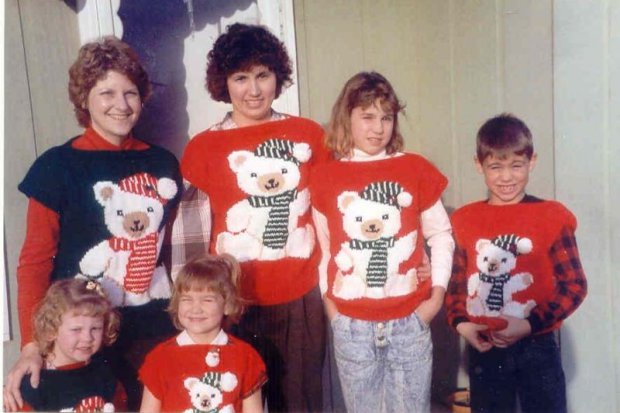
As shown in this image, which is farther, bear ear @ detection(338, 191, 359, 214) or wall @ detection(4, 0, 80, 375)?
wall @ detection(4, 0, 80, 375)

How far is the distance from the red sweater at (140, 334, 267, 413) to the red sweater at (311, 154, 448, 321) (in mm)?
163

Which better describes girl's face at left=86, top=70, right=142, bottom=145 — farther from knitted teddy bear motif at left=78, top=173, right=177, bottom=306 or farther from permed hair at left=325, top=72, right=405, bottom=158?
permed hair at left=325, top=72, right=405, bottom=158

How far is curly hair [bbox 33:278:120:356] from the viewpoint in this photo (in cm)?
87

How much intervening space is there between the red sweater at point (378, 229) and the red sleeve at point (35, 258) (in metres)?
0.37

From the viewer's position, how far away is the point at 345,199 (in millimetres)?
922

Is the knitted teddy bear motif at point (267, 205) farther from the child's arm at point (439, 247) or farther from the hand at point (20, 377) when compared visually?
the hand at point (20, 377)

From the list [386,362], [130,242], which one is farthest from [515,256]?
[130,242]

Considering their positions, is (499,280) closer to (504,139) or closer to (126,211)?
(504,139)

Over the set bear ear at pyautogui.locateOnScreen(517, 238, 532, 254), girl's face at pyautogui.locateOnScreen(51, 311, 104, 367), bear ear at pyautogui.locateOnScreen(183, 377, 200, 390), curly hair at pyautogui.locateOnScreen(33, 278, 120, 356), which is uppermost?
bear ear at pyautogui.locateOnScreen(517, 238, 532, 254)

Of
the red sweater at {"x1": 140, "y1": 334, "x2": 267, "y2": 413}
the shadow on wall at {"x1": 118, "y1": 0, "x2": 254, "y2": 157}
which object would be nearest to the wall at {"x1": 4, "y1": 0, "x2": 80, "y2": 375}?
the shadow on wall at {"x1": 118, "y1": 0, "x2": 254, "y2": 157}

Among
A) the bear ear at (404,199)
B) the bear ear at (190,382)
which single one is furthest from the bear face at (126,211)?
the bear ear at (404,199)

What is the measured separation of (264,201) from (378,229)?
17 cm

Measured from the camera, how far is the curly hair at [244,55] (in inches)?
36.8

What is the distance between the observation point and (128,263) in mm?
914
